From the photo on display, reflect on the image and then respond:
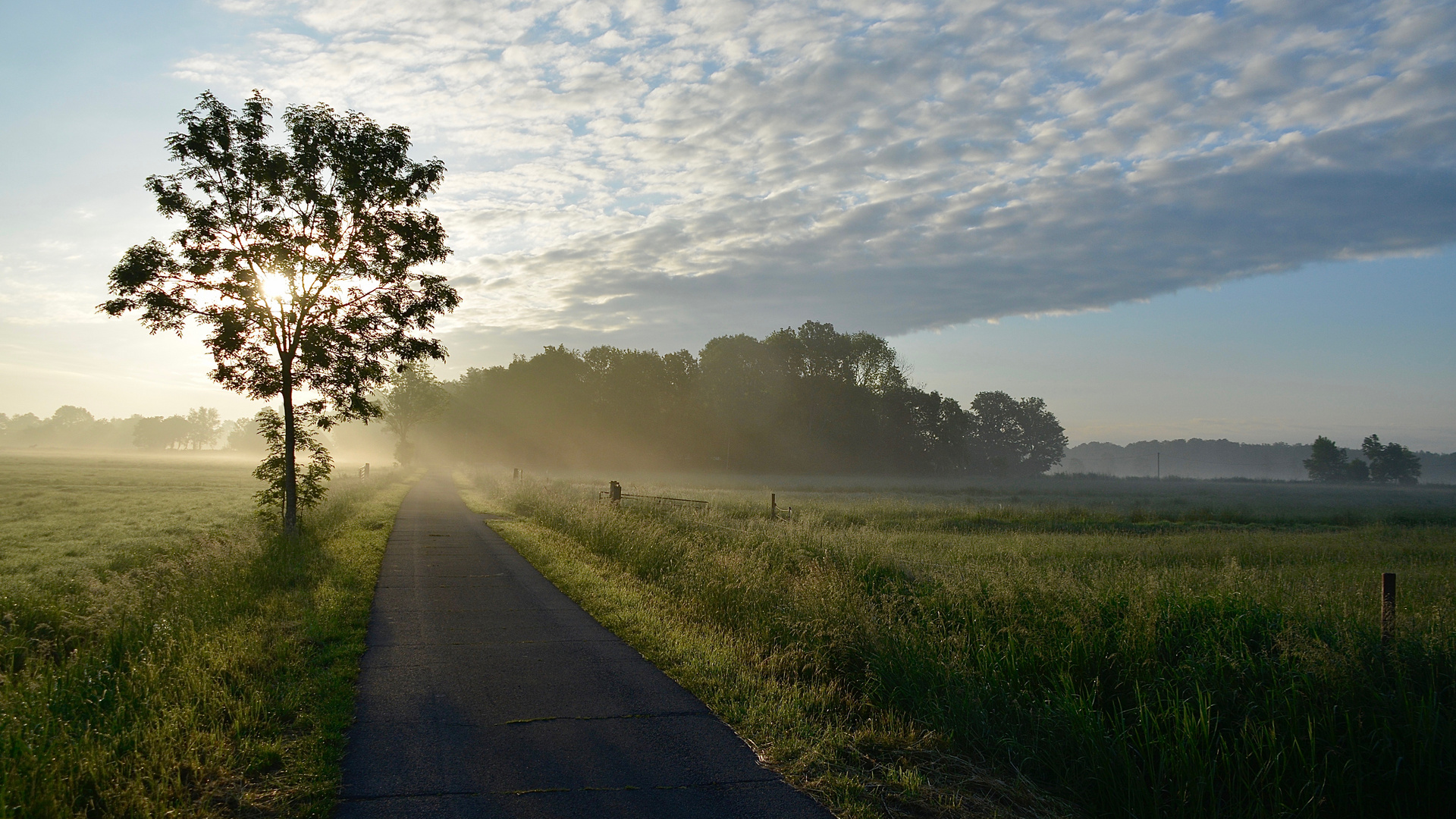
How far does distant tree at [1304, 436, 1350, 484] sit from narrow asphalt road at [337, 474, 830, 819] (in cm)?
15916

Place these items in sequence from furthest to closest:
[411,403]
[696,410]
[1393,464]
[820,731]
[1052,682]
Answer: [1393,464]
[696,410]
[411,403]
[1052,682]
[820,731]

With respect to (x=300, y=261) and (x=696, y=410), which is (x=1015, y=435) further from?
(x=300, y=261)

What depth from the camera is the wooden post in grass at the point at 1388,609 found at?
17.2 feet

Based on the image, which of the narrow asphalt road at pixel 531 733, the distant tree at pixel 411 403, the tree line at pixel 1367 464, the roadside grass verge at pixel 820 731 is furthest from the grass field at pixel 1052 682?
the tree line at pixel 1367 464

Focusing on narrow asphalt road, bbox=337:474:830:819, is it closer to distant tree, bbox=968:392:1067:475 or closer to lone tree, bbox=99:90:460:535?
lone tree, bbox=99:90:460:535

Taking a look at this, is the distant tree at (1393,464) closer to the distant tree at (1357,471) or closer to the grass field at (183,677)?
the distant tree at (1357,471)

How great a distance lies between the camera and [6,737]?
4.05m

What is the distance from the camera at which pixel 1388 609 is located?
5.34 meters

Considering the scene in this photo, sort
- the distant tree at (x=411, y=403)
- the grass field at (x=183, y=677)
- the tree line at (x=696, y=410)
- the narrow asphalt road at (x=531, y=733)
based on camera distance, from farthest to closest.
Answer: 1. the tree line at (x=696, y=410)
2. the distant tree at (x=411, y=403)
3. the narrow asphalt road at (x=531, y=733)
4. the grass field at (x=183, y=677)

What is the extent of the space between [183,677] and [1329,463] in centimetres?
16591

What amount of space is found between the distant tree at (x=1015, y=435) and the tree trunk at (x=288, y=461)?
363 feet

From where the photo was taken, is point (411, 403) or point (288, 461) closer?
point (288, 461)

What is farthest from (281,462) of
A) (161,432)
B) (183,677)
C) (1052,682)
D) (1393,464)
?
(161,432)

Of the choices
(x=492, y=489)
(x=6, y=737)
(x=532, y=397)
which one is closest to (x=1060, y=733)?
(x=6, y=737)
